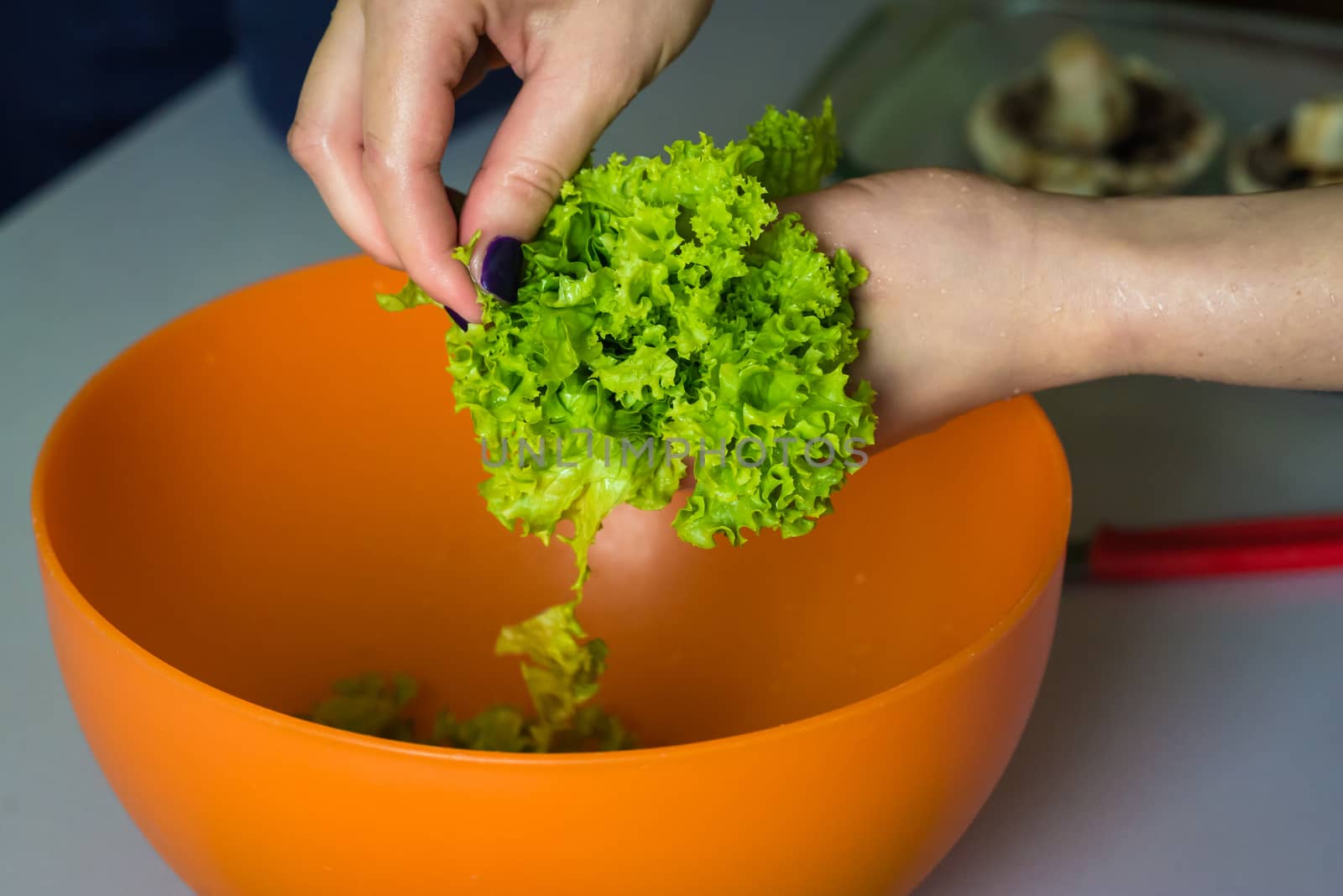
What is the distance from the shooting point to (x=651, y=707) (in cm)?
126

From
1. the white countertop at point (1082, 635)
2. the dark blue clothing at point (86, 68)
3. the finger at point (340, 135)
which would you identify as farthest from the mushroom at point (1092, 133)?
the dark blue clothing at point (86, 68)

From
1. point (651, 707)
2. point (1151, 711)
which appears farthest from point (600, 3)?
point (1151, 711)

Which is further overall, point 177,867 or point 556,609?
point 556,609

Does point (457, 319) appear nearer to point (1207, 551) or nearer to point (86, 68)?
point (1207, 551)

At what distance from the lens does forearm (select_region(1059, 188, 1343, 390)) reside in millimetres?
1010

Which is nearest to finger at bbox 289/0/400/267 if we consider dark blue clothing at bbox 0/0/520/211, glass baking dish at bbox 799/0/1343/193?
glass baking dish at bbox 799/0/1343/193

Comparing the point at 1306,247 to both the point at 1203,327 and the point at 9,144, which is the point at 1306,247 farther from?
the point at 9,144

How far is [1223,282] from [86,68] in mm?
2426

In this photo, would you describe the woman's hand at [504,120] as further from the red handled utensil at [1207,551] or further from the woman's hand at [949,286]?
the red handled utensil at [1207,551]

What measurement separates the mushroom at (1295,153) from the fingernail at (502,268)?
117cm

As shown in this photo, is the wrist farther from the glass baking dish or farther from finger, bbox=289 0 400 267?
the glass baking dish

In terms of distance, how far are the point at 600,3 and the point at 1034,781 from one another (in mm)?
704

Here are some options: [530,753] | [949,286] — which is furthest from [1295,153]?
[530,753]

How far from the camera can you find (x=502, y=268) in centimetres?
92
